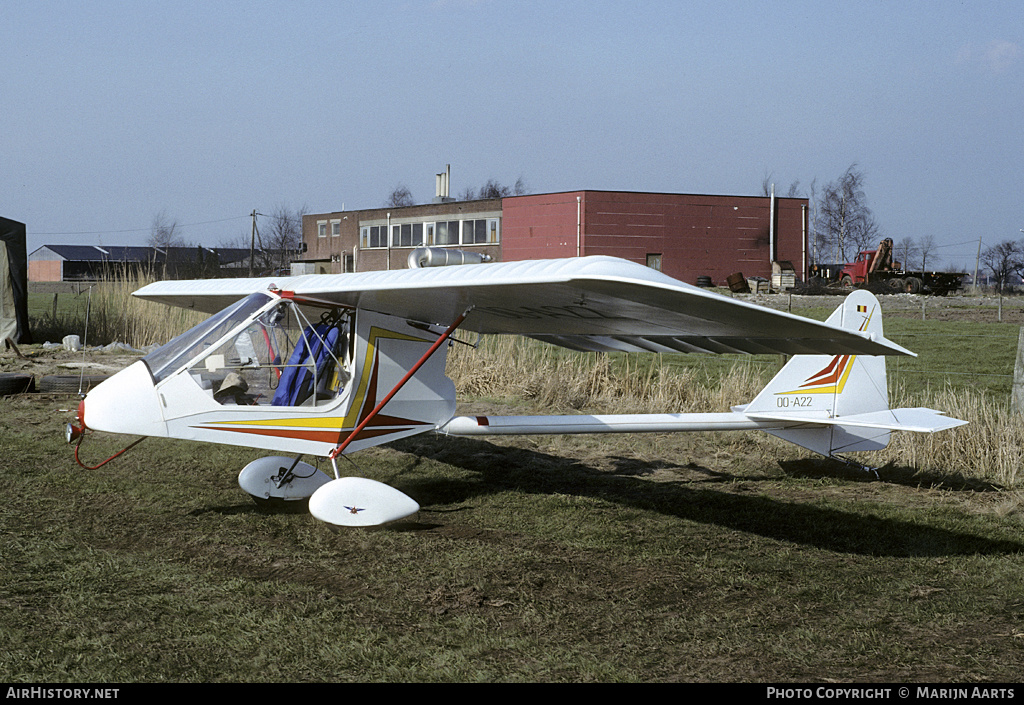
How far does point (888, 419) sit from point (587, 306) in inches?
142

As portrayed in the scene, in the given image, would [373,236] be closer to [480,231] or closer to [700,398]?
[480,231]

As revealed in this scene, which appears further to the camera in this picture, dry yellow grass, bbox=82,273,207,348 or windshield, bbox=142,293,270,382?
dry yellow grass, bbox=82,273,207,348

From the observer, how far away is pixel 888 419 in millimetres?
7891

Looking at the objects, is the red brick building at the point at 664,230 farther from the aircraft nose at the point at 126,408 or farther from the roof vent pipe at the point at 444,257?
the aircraft nose at the point at 126,408

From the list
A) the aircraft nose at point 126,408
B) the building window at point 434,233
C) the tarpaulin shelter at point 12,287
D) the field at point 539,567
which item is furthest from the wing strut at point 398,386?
the building window at point 434,233

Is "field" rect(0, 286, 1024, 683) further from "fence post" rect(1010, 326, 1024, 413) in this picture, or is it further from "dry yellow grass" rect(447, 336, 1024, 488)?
"fence post" rect(1010, 326, 1024, 413)

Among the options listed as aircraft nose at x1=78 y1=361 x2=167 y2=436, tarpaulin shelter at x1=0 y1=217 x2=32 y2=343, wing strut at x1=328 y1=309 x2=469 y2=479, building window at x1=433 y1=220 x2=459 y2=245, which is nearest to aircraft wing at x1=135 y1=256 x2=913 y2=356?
wing strut at x1=328 y1=309 x2=469 y2=479

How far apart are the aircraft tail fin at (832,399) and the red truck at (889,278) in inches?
1420

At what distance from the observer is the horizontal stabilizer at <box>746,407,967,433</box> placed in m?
7.47

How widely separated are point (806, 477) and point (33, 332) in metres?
18.6

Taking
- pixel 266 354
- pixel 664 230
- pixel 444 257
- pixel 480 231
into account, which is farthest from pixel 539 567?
pixel 480 231

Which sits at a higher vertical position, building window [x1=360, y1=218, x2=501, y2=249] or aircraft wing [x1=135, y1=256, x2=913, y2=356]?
building window [x1=360, y1=218, x2=501, y2=249]

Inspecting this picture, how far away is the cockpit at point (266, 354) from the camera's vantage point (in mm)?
6316

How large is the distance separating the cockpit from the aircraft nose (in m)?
0.13
